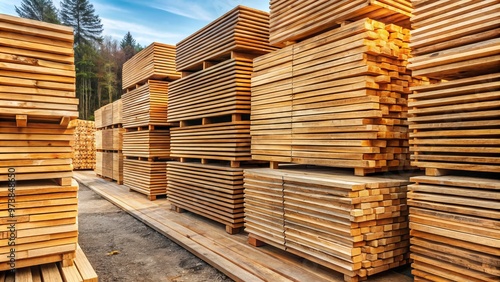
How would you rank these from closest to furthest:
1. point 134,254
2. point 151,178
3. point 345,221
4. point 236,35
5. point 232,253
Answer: point 345,221
point 232,253
point 134,254
point 236,35
point 151,178

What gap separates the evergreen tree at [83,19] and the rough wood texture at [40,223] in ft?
149

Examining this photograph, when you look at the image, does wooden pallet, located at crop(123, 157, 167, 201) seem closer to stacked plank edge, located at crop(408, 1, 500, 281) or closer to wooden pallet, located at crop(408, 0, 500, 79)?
stacked plank edge, located at crop(408, 1, 500, 281)

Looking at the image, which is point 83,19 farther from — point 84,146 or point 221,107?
point 221,107

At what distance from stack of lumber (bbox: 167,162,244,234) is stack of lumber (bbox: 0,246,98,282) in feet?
8.64

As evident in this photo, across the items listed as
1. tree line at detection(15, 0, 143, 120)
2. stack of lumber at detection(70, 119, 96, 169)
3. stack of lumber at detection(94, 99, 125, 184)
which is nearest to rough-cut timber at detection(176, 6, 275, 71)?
stack of lumber at detection(94, 99, 125, 184)

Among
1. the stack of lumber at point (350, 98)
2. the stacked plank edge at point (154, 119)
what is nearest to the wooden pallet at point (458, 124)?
the stack of lumber at point (350, 98)

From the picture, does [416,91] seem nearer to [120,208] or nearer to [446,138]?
[446,138]

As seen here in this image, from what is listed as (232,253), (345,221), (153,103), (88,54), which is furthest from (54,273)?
(88,54)

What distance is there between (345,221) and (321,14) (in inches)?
108

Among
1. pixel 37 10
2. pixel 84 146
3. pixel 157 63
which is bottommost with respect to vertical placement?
pixel 84 146

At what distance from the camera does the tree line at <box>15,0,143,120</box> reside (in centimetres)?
3991

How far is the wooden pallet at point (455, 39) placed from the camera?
3.15m

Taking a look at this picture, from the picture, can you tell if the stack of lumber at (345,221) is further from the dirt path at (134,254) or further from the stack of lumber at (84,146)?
the stack of lumber at (84,146)

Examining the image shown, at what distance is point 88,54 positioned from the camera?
41.8 meters
